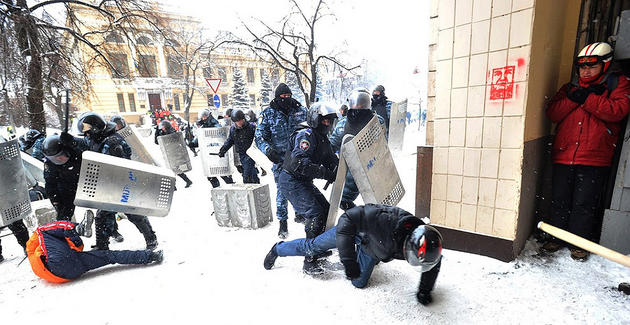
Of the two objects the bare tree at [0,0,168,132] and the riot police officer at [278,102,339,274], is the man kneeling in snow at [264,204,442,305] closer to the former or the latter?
the riot police officer at [278,102,339,274]

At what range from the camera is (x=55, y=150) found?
311cm

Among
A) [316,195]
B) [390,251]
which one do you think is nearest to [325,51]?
[316,195]

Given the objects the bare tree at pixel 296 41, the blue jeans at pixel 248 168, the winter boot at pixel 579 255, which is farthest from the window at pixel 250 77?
the winter boot at pixel 579 255

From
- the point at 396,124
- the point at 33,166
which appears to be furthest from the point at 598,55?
the point at 33,166

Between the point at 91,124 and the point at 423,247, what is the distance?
3.95 metres

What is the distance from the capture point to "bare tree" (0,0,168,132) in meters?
6.22

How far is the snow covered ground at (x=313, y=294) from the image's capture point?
210cm

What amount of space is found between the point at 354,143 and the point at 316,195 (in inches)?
30.6

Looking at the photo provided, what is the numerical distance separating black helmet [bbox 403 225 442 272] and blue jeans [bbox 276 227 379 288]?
0.55 m

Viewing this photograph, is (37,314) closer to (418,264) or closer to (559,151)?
(418,264)

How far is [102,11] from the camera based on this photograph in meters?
7.57

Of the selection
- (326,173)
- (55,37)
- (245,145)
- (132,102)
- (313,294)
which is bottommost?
(313,294)

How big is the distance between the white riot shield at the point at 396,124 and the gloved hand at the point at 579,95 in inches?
174

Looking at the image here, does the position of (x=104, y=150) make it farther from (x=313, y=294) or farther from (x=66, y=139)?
(x=313, y=294)
